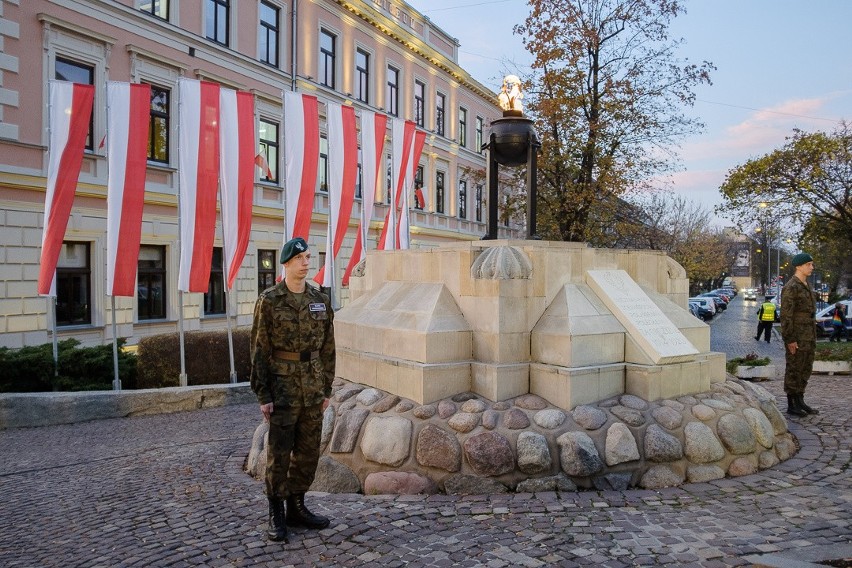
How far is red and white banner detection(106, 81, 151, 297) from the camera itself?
33.5 ft

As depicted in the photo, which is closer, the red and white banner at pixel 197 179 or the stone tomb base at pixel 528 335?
the stone tomb base at pixel 528 335

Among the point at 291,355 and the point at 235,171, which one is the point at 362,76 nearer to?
the point at 235,171

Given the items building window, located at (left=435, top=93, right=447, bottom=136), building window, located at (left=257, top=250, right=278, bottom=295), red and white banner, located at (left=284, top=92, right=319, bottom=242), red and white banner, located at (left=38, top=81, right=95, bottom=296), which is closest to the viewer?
red and white banner, located at (left=38, top=81, right=95, bottom=296)

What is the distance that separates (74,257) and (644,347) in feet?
50.9

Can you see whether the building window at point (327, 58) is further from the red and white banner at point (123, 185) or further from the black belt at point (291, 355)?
the black belt at point (291, 355)

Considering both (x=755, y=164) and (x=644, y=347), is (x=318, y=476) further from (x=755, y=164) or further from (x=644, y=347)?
(x=755, y=164)

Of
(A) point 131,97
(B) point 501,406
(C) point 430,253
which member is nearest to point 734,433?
(B) point 501,406

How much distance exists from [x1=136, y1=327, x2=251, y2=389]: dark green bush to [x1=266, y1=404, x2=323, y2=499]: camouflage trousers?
7142mm

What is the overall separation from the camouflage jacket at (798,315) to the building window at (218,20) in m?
19.0

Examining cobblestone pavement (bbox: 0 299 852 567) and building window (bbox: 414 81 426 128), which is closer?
cobblestone pavement (bbox: 0 299 852 567)

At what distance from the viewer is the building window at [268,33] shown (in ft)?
74.7

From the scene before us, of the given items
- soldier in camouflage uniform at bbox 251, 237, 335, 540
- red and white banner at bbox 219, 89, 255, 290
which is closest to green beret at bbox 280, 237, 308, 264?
soldier in camouflage uniform at bbox 251, 237, 335, 540

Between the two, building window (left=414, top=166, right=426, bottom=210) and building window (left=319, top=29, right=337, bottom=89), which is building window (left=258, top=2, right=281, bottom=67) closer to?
building window (left=319, top=29, right=337, bottom=89)

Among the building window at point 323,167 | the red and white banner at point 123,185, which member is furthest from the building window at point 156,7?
the red and white banner at point 123,185
